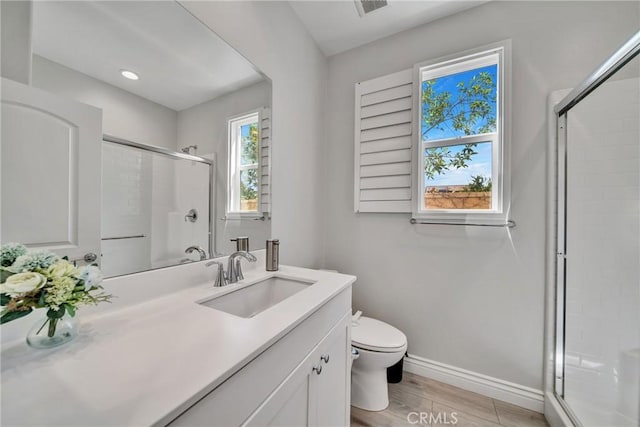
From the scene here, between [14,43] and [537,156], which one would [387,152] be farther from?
[14,43]

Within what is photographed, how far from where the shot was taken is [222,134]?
1.14m

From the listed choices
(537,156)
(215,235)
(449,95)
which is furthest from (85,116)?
(537,156)

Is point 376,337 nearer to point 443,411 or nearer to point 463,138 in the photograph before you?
point 443,411

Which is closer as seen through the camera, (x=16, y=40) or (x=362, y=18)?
(x=16, y=40)

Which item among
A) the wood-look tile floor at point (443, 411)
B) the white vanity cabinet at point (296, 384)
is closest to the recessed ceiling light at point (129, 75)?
the white vanity cabinet at point (296, 384)

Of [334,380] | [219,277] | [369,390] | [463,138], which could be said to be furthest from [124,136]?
[463,138]

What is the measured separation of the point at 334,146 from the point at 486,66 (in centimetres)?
118

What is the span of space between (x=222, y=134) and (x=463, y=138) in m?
1.55

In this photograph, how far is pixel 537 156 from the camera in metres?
1.44

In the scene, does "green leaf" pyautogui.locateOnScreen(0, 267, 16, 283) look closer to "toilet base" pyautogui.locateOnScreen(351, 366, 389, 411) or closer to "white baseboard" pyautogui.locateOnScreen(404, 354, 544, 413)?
"toilet base" pyautogui.locateOnScreen(351, 366, 389, 411)

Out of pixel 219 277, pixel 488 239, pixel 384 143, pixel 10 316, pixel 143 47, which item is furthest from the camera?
pixel 384 143

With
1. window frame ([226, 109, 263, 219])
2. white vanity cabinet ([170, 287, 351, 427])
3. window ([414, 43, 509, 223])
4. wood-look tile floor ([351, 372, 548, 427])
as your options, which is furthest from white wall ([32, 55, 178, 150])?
wood-look tile floor ([351, 372, 548, 427])

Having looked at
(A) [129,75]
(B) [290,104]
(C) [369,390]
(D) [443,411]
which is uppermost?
(B) [290,104]

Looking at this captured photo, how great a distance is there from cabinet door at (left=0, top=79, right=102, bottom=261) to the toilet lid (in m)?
1.34
